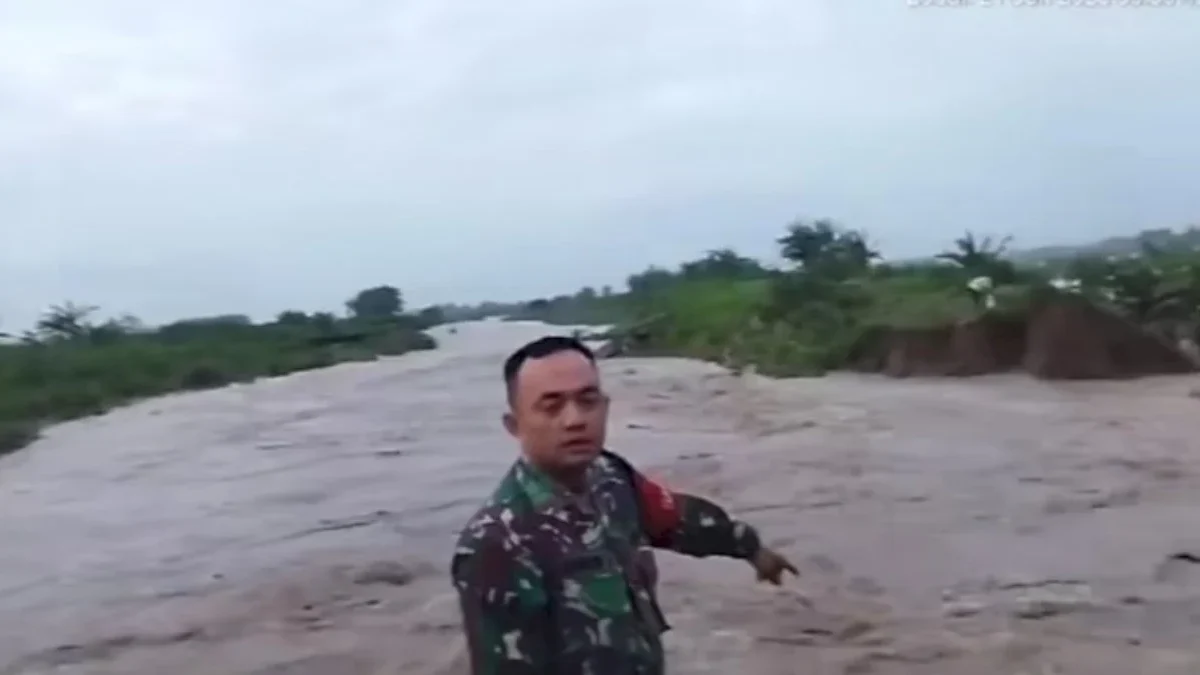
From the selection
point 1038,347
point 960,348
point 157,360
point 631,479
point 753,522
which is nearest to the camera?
point 631,479

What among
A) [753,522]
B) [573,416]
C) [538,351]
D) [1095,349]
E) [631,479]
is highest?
[538,351]

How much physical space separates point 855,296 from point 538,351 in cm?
1700

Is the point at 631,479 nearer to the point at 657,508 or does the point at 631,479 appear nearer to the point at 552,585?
the point at 657,508

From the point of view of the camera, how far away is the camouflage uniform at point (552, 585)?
246 centimetres

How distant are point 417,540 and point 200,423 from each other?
9.84m

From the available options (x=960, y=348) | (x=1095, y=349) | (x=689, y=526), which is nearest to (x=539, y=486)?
(x=689, y=526)

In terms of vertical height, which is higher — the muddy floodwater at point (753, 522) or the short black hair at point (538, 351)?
the short black hair at point (538, 351)

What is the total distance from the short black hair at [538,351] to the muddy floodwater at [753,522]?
263 cm

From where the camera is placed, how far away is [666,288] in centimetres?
3045

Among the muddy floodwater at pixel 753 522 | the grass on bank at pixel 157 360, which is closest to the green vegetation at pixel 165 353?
the grass on bank at pixel 157 360

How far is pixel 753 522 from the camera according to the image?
7645mm

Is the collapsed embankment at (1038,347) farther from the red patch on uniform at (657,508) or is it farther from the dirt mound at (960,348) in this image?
the red patch on uniform at (657,508)

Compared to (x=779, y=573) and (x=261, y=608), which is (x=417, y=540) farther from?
(x=779, y=573)

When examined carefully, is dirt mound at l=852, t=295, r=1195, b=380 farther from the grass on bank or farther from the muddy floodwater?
the grass on bank
